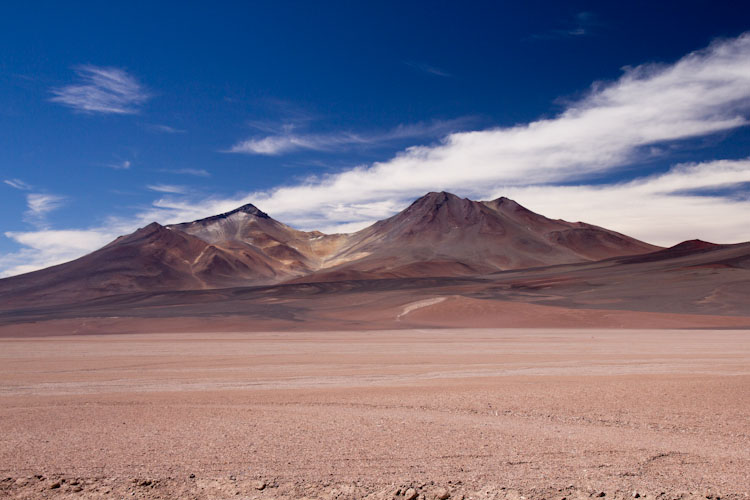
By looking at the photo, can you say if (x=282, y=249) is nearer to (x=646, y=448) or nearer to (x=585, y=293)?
(x=585, y=293)

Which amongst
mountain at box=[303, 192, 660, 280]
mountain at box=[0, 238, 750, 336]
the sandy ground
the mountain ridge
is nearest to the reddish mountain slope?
the mountain ridge

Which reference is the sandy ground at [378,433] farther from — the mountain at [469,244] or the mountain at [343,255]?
the mountain at [469,244]

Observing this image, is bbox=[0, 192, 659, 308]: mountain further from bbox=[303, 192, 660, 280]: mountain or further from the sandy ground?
the sandy ground

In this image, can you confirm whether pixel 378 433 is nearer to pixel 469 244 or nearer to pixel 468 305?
pixel 468 305

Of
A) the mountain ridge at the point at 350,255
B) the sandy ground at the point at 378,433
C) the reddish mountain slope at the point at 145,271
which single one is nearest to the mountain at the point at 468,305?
→ the sandy ground at the point at 378,433

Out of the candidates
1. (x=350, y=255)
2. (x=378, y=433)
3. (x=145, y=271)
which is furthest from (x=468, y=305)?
(x=350, y=255)

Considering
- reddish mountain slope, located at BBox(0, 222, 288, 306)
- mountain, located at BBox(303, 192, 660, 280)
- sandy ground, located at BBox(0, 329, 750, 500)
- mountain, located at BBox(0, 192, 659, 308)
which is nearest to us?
sandy ground, located at BBox(0, 329, 750, 500)
